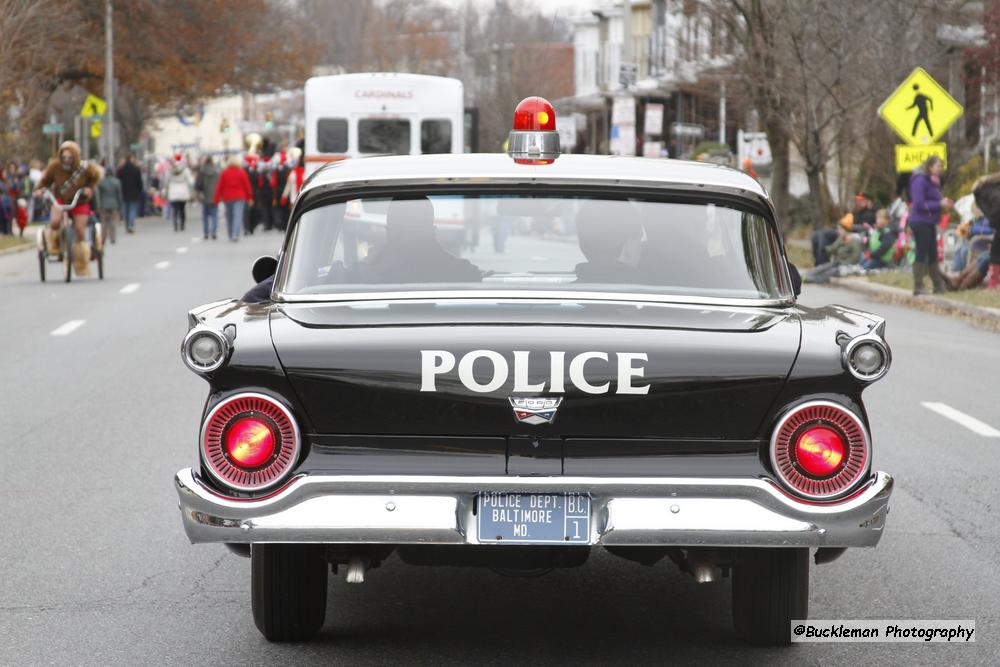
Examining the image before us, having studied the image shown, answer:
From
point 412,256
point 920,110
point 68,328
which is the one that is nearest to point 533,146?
point 412,256

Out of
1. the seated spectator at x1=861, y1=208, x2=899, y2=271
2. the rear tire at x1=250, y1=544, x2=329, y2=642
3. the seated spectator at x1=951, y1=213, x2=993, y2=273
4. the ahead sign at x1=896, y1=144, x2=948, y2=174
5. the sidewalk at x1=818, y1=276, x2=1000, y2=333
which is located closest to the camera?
the rear tire at x1=250, y1=544, x2=329, y2=642

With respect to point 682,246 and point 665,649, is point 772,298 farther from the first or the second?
point 665,649

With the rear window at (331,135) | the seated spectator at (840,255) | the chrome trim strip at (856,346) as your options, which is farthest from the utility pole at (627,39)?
the chrome trim strip at (856,346)

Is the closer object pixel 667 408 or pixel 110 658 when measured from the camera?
pixel 667 408

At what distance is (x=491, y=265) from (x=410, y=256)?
1.60m

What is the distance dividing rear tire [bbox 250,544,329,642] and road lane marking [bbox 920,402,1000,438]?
6.30 m

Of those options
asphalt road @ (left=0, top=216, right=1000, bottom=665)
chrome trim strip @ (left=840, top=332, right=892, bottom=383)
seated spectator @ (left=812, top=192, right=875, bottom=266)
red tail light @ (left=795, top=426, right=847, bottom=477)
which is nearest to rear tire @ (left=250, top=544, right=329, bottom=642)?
asphalt road @ (left=0, top=216, right=1000, bottom=665)

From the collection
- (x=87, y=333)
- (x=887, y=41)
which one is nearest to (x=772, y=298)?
(x=87, y=333)

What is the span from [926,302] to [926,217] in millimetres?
1228

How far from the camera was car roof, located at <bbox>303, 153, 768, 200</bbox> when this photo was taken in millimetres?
5891

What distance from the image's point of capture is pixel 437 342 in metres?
4.82

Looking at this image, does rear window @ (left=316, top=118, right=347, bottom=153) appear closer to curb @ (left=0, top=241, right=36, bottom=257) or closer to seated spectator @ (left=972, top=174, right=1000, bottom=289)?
curb @ (left=0, top=241, right=36, bottom=257)

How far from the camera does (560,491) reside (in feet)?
15.6

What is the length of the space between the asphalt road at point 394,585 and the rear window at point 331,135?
1713 centimetres
